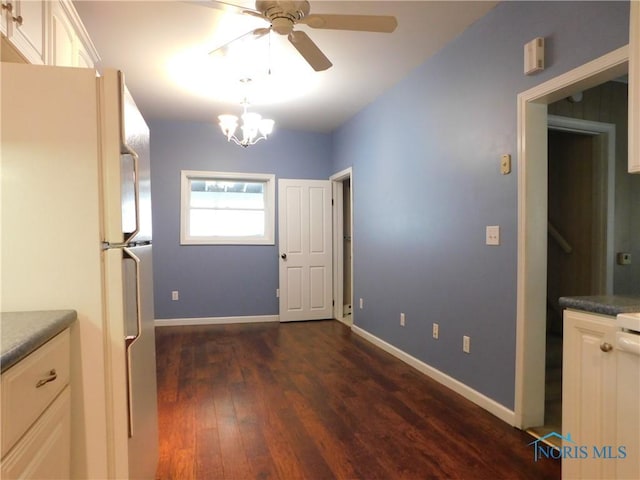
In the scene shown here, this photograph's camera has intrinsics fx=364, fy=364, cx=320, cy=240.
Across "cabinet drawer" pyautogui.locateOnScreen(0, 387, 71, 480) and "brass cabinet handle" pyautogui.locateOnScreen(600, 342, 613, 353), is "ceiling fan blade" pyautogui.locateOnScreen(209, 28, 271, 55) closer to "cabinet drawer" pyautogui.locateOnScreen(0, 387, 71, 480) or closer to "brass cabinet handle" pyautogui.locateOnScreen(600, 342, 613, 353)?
"cabinet drawer" pyautogui.locateOnScreen(0, 387, 71, 480)

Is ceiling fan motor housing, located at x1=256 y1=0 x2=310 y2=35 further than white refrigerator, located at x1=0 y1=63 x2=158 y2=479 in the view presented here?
Yes

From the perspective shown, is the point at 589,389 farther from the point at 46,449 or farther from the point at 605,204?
the point at 605,204

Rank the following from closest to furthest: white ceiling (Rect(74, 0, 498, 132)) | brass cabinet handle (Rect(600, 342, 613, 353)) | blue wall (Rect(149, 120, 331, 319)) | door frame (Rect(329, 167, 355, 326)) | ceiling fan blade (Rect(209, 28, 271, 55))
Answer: brass cabinet handle (Rect(600, 342, 613, 353))
ceiling fan blade (Rect(209, 28, 271, 55))
white ceiling (Rect(74, 0, 498, 132))
blue wall (Rect(149, 120, 331, 319))
door frame (Rect(329, 167, 355, 326))

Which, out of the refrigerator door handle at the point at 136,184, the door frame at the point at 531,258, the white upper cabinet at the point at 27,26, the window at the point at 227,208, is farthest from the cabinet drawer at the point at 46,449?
the window at the point at 227,208

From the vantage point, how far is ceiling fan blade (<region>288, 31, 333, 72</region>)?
→ 189cm

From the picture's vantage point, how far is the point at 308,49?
2010 millimetres

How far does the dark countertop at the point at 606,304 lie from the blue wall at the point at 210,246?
13.3 ft

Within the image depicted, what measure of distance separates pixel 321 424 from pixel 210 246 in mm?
3233

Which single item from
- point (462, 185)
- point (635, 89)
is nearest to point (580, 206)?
point (462, 185)

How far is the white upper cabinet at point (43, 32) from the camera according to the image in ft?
4.79

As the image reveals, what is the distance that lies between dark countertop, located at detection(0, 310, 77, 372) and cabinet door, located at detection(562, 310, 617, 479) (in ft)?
5.81

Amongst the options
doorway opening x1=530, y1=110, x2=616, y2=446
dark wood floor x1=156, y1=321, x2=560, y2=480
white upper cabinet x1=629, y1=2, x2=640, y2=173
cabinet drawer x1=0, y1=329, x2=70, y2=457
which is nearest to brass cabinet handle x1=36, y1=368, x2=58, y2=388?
cabinet drawer x1=0, y1=329, x2=70, y2=457

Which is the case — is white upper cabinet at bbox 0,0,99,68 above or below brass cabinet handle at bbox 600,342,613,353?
above

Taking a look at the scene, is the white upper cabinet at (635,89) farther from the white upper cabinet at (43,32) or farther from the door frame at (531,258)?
the white upper cabinet at (43,32)
